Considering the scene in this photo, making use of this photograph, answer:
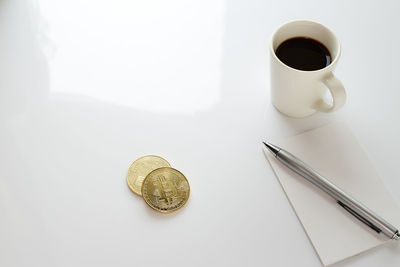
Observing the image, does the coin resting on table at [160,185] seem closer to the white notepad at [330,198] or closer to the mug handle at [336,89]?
the white notepad at [330,198]

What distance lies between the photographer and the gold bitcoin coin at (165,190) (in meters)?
0.85

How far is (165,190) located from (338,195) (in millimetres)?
289

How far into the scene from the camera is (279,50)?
86cm

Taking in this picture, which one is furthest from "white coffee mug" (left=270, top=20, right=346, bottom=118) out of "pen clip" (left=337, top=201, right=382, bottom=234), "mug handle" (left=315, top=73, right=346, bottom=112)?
"pen clip" (left=337, top=201, right=382, bottom=234)

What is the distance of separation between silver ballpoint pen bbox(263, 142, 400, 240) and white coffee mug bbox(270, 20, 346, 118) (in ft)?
0.29

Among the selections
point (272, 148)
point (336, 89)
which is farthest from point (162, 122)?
point (336, 89)

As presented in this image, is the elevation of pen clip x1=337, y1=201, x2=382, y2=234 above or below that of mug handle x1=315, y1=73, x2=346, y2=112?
below

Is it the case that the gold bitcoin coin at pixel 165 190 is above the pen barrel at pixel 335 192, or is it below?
above

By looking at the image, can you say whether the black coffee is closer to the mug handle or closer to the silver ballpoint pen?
the mug handle

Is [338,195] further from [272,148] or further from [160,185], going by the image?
[160,185]

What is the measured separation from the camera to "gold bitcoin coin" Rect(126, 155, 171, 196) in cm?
87

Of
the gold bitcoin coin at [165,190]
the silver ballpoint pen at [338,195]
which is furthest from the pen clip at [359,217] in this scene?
the gold bitcoin coin at [165,190]

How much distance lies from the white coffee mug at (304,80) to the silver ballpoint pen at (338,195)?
→ 0.29 feet

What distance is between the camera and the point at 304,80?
32.1 inches
